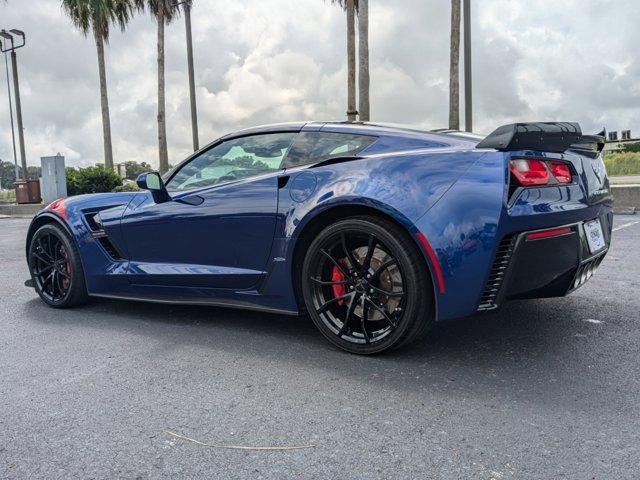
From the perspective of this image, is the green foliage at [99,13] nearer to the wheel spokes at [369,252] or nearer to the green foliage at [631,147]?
the wheel spokes at [369,252]

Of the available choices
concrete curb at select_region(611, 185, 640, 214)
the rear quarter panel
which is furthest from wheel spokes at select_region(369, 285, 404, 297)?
concrete curb at select_region(611, 185, 640, 214)

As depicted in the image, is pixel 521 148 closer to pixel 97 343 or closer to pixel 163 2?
pixel 97 343

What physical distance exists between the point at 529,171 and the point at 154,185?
2.34 m

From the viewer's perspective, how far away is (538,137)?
9.59 ft

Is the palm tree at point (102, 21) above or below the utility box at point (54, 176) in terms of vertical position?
above

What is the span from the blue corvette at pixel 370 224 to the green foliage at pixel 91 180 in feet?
71.1

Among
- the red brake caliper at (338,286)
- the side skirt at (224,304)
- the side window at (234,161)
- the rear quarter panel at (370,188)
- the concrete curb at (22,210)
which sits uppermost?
the side window at (234,161)

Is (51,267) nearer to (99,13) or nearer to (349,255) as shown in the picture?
(349,255)

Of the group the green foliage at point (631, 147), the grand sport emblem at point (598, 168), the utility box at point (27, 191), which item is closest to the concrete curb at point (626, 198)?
the grand sport emblem at point (598, 168)

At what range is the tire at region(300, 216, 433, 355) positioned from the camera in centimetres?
298

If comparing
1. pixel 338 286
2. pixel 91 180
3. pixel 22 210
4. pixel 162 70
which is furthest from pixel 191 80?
pixel 338 286

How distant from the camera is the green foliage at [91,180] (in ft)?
79.6

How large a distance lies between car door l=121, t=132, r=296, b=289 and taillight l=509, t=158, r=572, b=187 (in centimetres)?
131

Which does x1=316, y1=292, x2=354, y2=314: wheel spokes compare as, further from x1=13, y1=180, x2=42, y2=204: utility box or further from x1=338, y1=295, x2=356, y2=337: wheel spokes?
x1=13, y1=180, x2=42, y2=204: utility box
